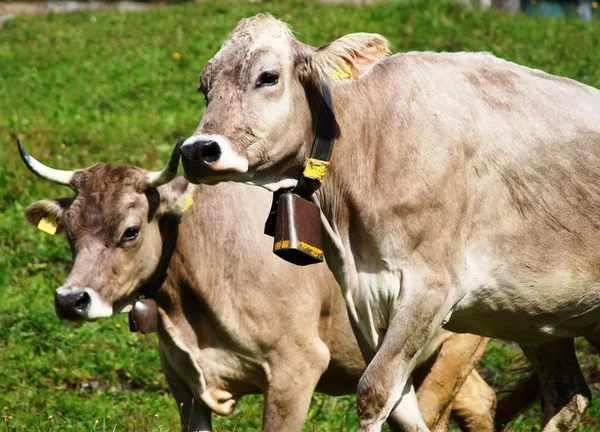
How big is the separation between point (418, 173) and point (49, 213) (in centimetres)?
317

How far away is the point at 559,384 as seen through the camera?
6.57 m

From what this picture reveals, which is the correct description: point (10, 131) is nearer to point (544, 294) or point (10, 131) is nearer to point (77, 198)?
point (77, 198)

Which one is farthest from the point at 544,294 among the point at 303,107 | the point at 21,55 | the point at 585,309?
the point at 21,55

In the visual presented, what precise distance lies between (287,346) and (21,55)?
1058 cm

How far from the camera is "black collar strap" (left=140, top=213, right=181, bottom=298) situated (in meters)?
6.89

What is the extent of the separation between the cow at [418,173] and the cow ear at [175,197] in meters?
1.74

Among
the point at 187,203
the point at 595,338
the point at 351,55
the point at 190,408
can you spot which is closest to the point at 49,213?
the point at 187,203

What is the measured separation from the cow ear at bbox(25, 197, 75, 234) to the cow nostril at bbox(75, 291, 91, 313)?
36.9 inches

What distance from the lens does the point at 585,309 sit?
18.5 ft

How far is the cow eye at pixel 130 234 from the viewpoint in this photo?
6801mm

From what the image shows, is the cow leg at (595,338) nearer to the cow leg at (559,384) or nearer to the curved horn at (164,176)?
the cow leg at (559,384)

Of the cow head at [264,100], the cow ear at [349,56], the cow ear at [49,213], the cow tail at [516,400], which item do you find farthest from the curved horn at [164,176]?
the cow tail at [516,400]

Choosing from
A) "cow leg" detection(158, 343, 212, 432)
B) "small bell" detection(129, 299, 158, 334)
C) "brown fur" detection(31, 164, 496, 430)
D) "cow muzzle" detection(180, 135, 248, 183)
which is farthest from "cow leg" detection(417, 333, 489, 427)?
"cow muzzle" detection(180, 135, 248, 183)

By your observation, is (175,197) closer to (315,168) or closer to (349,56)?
(315,168)
